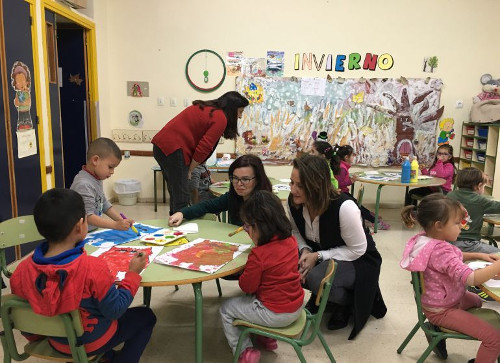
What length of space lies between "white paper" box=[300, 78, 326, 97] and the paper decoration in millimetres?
3360

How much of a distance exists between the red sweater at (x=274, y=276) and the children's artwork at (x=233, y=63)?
4.13 m

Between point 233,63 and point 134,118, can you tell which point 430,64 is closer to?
point 233,63

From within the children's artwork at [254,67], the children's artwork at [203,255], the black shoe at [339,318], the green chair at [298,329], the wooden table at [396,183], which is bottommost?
the black shoe at [339,318]

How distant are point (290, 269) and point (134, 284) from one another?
2.27 feet

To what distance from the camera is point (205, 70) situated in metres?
5.60

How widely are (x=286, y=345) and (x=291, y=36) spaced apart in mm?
4308

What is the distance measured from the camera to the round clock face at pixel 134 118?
5684 mm

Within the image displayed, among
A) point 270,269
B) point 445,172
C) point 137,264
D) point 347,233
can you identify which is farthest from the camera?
point 445,172

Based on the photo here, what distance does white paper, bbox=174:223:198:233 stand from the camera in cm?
232

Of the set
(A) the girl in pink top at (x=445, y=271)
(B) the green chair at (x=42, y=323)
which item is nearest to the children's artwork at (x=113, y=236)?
(B) the green chair at (x=42, y=323)

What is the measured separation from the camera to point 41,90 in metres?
3.91

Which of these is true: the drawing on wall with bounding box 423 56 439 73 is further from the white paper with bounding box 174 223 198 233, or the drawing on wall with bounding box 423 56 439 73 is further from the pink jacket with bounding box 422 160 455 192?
the white paper with bounding box 174 223 198 233

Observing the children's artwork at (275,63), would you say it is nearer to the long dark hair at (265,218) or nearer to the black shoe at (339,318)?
the black shoe at (339,318)

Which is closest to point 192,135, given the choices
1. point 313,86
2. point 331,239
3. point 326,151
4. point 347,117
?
point 331,239
